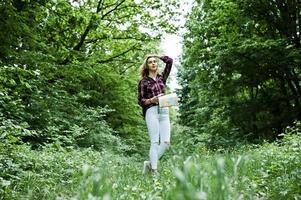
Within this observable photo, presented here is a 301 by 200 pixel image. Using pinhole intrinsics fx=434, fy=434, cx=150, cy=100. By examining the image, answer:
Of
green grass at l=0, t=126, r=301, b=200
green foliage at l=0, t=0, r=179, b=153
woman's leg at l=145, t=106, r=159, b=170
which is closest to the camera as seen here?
green grass at l=0, t=126, r=301, b=200

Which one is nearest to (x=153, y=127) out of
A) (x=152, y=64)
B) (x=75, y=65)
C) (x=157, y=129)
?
(x=157, y=129)

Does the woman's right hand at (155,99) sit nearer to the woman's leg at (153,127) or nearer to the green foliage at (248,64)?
the woman's leg at (153,127)

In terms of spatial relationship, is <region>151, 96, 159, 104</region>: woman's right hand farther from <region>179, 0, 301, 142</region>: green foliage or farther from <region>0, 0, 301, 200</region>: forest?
<region>179, 0, 301, 142</region>: green foliage

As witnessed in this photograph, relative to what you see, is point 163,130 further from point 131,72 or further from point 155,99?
point 131,72

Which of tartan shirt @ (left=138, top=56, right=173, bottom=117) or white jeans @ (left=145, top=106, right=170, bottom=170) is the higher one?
tartan shirt @ (left=138, top=56, right=173, bottom=117)

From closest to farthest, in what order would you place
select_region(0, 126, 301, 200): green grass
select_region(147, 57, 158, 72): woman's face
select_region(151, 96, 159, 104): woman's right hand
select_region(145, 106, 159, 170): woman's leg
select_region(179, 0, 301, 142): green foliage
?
select_region(0, 126, 301, 200): green grass → select_region(151, 96, 159, 104): woman's right hand → select_region(145, 106, 159, 170): woman's leg → select_region(147, 57, 158, 72): woman's face → select_region(179, 0, 301, 142): green foliage

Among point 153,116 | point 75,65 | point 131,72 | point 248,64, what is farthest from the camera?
point 131,72

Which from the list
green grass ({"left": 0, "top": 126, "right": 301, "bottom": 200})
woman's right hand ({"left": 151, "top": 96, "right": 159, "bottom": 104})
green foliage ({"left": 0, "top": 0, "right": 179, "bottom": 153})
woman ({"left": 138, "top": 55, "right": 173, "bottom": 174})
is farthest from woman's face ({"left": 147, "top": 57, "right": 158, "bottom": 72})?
green grass ({"left": 0, "top": 126, "right": 301, "bottom": 200})

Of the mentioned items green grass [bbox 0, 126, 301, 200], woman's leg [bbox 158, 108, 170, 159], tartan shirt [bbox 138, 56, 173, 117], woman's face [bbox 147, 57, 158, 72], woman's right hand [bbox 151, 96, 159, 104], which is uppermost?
woman's face [bbox 147, 57, 158, 72]

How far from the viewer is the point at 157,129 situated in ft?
21.1

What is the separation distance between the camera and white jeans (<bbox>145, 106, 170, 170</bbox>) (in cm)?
639

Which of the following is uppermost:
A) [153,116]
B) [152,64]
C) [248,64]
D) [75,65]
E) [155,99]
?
[248,64]

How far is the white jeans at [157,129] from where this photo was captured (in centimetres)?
A: 639

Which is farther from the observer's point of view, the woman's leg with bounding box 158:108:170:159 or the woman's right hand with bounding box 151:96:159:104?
the woman's leg with bounding box 158:108:170:159
